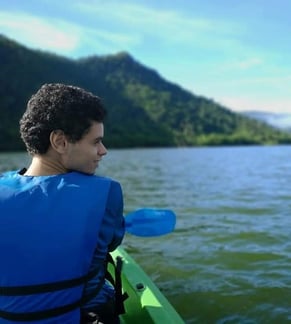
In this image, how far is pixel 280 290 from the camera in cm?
505

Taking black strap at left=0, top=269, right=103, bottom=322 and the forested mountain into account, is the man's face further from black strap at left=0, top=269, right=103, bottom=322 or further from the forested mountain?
the forested mountain

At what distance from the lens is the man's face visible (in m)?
2.39

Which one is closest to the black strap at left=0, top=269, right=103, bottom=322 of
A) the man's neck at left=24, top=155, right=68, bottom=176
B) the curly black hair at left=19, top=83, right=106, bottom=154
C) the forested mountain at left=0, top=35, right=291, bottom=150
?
the man's neck at left=24, top=155, right=68, bottom=176

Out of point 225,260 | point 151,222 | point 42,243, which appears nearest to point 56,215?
point 42,243

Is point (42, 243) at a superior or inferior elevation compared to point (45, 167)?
inferior

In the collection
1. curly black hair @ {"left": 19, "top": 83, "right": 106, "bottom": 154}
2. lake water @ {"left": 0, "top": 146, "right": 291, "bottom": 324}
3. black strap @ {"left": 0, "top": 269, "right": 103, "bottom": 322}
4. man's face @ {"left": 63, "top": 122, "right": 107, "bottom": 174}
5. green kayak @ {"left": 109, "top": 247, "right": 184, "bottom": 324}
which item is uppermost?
curly black hair @ {"left": 19, "top": 83, "right": 106, "bottom": 154}

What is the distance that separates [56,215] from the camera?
7.25 ft

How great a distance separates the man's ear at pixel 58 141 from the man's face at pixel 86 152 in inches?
1.2

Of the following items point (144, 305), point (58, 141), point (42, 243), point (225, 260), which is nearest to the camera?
point (42, 243)

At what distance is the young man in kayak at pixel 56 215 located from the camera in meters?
2.21

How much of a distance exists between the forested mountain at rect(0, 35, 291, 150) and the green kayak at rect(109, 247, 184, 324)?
244 feet

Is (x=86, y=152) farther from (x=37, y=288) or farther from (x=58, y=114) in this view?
(x=37, y=288)

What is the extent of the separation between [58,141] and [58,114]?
0.14m

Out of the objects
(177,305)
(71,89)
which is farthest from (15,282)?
(177,305)
